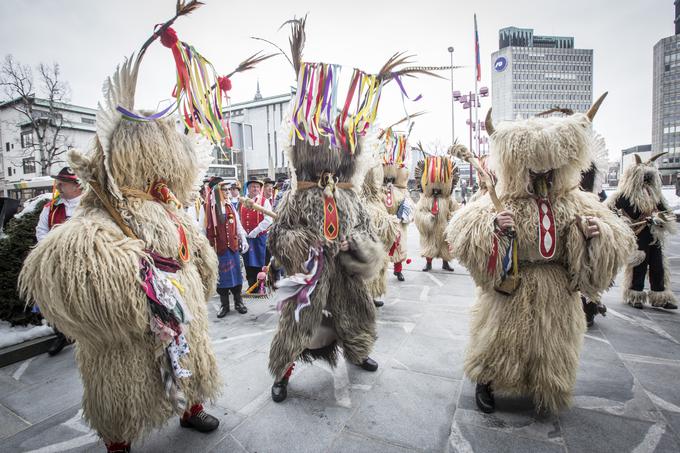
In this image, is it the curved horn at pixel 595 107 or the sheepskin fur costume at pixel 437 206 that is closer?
the curved horn at pixel 595 107

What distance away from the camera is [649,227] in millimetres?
4199

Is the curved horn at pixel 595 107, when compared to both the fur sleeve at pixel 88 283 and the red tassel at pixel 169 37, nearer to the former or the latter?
the red tassel at pixel 169 37

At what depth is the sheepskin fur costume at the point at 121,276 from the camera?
4.92 ft

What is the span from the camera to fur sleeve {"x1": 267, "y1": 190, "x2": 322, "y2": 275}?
244cm

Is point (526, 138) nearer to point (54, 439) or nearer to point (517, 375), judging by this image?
point (517, 375)

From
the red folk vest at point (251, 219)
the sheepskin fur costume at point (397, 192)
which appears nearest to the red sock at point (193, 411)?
the red folk vest at point (251, 219)

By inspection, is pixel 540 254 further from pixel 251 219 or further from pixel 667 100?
pixel 667 100

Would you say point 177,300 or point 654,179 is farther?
point 654,179

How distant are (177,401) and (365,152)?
2153 mm

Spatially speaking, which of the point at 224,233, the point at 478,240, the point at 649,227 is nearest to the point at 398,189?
the point at 224,233

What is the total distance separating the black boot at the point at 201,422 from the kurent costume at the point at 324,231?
454 millimetres

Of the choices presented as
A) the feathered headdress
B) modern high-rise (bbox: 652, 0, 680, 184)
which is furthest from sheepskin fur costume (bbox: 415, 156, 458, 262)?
modern high-rise (bbox: 652, 0, 680, 184)

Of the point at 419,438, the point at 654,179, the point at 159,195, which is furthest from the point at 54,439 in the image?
the point at 654,179

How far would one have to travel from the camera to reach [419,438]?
2.01m
